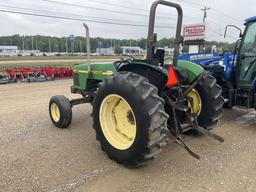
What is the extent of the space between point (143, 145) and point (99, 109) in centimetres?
93

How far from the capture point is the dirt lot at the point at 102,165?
3.21 metres

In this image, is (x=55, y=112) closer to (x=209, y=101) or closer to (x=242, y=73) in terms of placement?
(x=209, y=101)

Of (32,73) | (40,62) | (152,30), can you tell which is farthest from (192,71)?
(40,62)

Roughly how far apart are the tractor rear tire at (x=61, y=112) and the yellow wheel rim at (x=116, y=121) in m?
1.52

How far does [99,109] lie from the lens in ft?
12.7

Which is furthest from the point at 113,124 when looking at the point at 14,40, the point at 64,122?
the point at 14,40

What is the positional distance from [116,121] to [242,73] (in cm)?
348

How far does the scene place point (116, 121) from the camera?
12.9 ft

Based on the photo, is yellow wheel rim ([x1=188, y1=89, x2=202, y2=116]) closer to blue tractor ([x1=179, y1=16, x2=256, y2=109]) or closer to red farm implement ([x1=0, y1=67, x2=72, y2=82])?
blue tractor ([x1=179, y1=16, x2=256, y2=109])

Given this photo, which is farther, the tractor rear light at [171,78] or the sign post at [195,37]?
the sign post at [195,37]

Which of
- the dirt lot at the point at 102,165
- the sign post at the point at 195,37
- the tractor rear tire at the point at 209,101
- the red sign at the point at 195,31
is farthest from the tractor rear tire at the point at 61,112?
the red sign at the point at 195,31

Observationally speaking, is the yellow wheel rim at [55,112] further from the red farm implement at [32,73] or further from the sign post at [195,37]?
the sign post at [195,37]

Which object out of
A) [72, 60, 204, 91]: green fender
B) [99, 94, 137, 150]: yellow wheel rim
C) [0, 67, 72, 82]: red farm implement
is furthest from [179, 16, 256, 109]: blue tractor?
[0, 67, 72, 82]: red farm implement

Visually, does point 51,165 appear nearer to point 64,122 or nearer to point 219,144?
point 64,122
